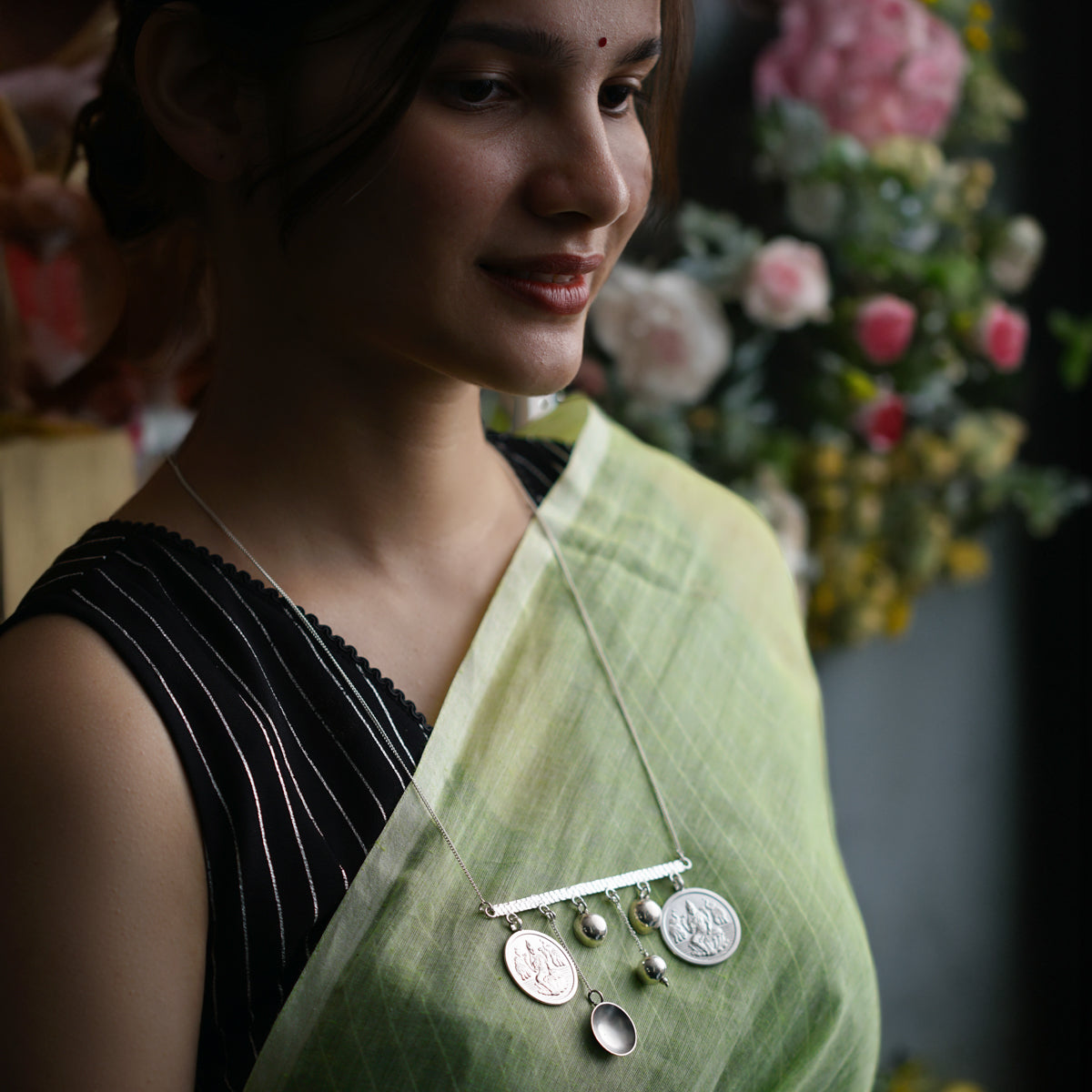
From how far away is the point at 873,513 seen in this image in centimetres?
183

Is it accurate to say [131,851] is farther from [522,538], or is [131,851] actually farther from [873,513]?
[873,513]

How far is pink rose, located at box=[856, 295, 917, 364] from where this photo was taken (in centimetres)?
170

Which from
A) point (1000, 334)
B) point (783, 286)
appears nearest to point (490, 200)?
point (783, 286)

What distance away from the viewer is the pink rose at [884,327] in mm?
1695

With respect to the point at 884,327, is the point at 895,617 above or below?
below

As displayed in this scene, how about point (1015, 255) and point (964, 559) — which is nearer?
point (1015, 255)

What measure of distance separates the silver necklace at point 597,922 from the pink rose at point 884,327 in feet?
3.55

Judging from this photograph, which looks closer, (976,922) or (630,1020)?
(630,1020)

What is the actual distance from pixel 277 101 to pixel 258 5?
0.05m

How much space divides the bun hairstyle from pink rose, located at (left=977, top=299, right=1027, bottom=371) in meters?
1.15

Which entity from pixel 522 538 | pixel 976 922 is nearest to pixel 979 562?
pixel 976 922

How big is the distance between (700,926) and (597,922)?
0.24ft

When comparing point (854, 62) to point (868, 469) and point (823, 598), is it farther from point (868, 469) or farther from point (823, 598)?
point (823, 598)

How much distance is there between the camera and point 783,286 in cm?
160
